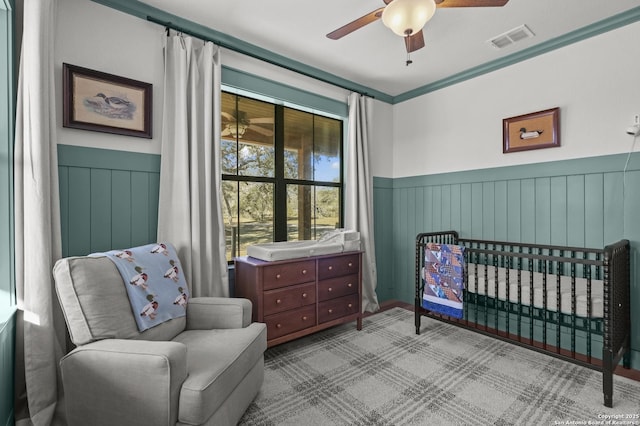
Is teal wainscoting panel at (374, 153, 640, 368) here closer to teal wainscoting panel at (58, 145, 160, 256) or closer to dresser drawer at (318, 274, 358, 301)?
dresser drawer at (318, 274, 358, 301)

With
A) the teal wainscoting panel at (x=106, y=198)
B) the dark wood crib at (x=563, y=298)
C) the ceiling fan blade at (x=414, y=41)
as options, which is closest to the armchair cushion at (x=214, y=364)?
the teal wainscoting panel at (x=106, y=198)

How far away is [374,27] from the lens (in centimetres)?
251

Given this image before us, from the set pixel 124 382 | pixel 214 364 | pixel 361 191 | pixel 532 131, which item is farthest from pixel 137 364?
pixel 532 131

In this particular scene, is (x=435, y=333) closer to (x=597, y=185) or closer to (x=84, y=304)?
(x=597, y=185)

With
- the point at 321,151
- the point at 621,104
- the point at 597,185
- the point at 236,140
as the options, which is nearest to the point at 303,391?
the point at 236,140

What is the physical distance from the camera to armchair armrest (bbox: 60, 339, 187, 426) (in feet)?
4.39

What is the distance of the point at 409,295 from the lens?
12.8 ft

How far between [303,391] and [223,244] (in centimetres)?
122

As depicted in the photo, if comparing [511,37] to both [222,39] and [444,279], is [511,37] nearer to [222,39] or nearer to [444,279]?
[444,279]

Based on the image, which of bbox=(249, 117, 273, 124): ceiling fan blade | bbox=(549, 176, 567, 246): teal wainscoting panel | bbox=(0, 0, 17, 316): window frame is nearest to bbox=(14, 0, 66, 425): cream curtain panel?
bbox=(0, 0, 17, 316): window frame

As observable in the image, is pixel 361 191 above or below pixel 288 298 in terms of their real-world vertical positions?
above

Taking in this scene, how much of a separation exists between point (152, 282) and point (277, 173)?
5.25 ft

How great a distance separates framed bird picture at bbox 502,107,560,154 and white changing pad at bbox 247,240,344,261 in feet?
6.11

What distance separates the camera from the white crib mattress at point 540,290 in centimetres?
213
